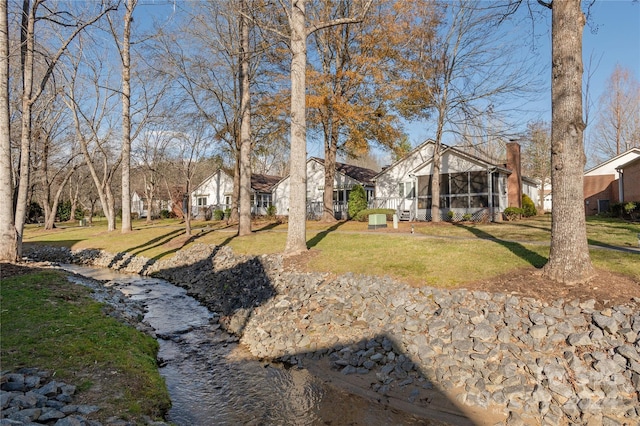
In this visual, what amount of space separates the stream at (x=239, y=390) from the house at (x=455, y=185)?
16770mm

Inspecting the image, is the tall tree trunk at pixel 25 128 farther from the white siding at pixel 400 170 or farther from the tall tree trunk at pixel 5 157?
the white siding at pixel 400 170

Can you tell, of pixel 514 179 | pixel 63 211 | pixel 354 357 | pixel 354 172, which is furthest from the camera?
pixel 63 211

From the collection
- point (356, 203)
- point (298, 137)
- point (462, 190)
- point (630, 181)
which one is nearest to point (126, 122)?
point (356, 203)

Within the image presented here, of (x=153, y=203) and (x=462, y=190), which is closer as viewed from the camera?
(x=462, y=190)

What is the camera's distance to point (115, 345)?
18.8ft

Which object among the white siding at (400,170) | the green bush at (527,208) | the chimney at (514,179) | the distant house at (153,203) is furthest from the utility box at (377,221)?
the distant house at (153,203)

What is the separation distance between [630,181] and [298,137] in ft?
76.2

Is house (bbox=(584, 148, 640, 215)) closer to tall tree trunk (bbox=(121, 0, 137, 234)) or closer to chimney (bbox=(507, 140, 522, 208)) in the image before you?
chimney (bbox=(507, 140, 522, 208))

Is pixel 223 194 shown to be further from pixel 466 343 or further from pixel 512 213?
pixel 466 343

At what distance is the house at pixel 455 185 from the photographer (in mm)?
21344

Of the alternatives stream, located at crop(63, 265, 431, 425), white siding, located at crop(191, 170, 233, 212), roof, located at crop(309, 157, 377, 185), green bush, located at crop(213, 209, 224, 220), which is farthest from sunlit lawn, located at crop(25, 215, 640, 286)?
white siding, located at crop(191, 170, 233, 212)

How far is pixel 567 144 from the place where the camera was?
6793 mm

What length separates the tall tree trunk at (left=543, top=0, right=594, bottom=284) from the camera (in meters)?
6.73

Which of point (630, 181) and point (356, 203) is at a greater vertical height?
point (630, 181)
